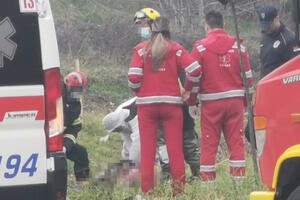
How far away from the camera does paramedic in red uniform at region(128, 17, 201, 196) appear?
284 inches

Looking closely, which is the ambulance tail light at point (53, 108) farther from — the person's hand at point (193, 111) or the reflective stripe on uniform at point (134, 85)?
the person's hand at point (193, 111)

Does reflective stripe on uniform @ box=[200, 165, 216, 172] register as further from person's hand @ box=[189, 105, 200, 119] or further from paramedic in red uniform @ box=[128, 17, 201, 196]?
person's hand @ box=[189, 105, 200, 119]

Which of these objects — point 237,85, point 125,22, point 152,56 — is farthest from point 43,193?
point 125,22

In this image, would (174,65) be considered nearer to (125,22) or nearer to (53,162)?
(53,162)

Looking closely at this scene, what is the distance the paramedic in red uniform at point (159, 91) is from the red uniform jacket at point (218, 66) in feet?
0.60

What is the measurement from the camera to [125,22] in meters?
22.0

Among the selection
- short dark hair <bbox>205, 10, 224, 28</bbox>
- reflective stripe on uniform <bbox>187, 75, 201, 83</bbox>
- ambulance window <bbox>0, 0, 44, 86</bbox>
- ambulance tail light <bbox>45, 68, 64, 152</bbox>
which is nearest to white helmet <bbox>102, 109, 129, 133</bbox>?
reflective stripe on uniform <bbox>187, 75, 201, 83</bbox>

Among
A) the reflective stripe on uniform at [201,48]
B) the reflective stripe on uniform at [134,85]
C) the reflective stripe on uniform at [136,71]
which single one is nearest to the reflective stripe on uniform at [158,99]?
the reflective stripe on uniform at [134,85]

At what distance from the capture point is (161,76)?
23.7 ft

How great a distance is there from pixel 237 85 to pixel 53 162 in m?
3.23

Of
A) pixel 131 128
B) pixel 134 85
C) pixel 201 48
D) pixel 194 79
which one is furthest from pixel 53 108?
pixel 131 128

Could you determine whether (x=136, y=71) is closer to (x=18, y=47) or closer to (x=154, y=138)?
(x=154, y=138)

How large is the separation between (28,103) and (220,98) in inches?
125

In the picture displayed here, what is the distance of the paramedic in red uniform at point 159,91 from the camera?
7.22 meters
